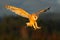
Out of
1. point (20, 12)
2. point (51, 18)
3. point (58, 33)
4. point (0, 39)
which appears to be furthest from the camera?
point (51, 18)

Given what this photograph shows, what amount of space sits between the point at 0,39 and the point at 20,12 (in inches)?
102

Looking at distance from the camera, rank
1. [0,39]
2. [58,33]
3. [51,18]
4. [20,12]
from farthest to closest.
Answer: [51,18] → [58,33] → [0,39] → [20,12]

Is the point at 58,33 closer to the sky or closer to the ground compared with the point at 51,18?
closer to the ground

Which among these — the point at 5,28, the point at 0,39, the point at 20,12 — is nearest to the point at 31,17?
the point at 20,12

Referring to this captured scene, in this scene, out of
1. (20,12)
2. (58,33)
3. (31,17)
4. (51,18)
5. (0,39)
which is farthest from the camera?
(51,18)

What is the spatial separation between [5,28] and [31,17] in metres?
2.69

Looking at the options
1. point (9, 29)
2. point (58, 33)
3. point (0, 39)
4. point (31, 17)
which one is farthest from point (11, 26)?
point (31, 17)

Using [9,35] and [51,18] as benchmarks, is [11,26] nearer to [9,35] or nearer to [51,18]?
[9,35]

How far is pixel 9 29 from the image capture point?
7.05 meters

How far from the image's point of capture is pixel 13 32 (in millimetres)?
7059

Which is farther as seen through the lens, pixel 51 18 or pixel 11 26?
pixel 51 18

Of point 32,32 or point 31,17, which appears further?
point 32,32

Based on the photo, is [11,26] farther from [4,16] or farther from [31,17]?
[31,17]

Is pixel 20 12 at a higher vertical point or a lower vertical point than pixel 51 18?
lower
